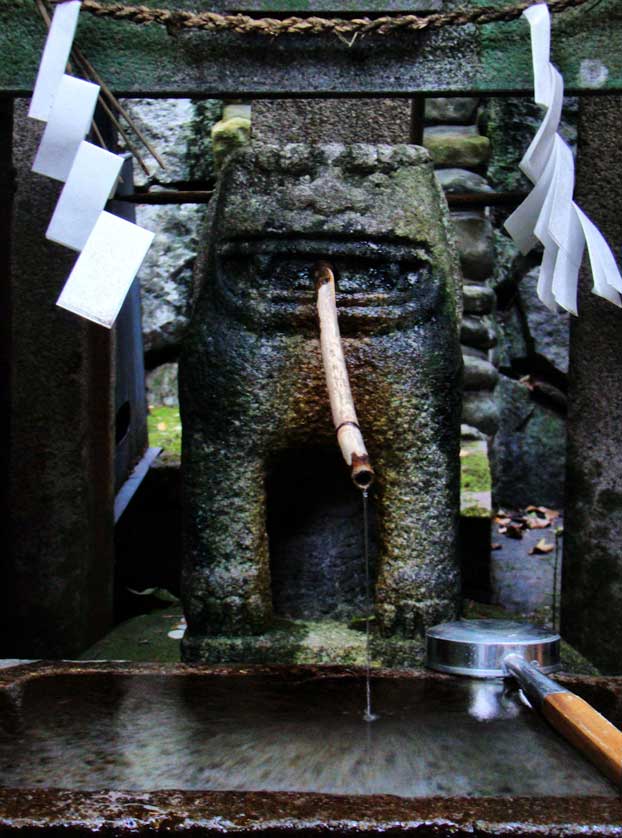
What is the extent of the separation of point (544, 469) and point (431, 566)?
3.70m

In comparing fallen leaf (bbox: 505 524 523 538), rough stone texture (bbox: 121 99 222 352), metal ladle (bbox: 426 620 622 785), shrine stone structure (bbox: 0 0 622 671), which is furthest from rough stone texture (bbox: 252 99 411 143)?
fallen leaf (bbox: 505 524 523 538)

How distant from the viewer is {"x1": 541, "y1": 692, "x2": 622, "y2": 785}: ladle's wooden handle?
1301 mm

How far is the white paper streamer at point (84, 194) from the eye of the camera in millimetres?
2016

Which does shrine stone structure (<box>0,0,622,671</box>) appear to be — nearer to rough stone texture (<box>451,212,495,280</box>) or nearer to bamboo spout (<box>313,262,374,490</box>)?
bamboo spout (<box>313,262,374,490</box>)

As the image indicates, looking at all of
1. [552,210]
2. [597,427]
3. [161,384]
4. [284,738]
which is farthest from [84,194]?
[161,384]

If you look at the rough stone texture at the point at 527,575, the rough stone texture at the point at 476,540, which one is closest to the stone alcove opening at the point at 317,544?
the rough stone texture at the point at 527,575

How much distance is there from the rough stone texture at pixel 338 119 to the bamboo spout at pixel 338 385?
956 millimetres

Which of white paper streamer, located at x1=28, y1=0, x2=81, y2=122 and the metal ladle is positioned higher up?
white paper streamer, located at x1=28, y1=0, x2=81, y2=122

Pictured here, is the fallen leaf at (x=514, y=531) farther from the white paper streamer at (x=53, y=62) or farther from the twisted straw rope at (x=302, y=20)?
the white paper streamer at (x=53, y=62)

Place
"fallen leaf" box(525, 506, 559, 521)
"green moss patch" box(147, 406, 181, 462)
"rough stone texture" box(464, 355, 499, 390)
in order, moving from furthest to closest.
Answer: "fallen leaf" box(525, 506, 559, 521)
"rough stone texture" box(464, 355, 499, 390)
"green moss patch" box(147, 406, 181, 462)

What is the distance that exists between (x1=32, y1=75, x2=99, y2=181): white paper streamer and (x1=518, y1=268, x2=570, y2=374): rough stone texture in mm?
3867

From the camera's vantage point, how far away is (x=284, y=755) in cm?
151

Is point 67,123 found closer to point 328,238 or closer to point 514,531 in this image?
point 328,238

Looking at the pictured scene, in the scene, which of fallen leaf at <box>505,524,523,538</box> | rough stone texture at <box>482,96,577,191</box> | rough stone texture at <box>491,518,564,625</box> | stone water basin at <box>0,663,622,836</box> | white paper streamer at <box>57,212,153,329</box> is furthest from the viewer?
rough stone texture at <box>482,96,577,191</box>
